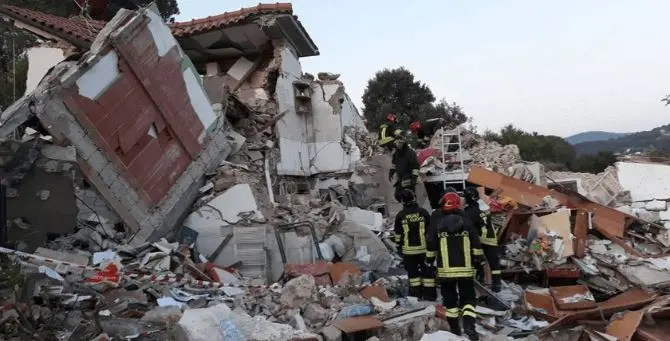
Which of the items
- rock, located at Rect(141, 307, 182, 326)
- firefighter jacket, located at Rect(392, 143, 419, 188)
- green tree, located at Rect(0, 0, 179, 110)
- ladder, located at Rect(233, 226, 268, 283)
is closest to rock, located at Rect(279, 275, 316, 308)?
rock, located at Rect(141, 307, 182, 326)

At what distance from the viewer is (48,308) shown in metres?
4.93

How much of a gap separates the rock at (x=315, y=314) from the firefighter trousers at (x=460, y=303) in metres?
1.26

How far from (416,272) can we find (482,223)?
1329 mm

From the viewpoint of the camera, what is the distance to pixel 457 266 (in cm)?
595

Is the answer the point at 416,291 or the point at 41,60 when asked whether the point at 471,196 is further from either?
the point at 41,60

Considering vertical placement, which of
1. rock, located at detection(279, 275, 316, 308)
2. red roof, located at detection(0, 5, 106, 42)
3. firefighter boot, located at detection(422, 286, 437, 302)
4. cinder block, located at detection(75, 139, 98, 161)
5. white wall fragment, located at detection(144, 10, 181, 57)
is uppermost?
red roof, located at detection(0, 5, 106, 42)

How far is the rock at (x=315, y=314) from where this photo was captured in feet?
18.9

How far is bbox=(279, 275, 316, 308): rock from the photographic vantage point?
19.5 ft

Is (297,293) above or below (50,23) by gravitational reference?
below

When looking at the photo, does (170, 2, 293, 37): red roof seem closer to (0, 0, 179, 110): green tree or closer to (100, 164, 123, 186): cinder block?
(0, 0, 179, 110): green tree

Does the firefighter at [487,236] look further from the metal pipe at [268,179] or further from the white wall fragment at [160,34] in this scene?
the white wall fragment at [160,34]

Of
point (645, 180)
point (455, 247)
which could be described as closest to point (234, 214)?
point (455, 247)

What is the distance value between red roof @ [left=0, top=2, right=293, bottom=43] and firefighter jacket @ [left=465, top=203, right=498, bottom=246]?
209 inches

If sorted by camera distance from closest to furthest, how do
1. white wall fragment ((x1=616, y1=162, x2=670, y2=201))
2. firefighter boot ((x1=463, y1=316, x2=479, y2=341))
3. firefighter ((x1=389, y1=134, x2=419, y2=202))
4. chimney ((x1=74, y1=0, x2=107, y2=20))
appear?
1. firefighter boot ((x1=463, y1=316, x2=479, y2=341))
2. firefighter ((x1=389, y1=134, x2=419, y2=202))
3. chimney ((x1=74, y1=0, x2=107, y2=20))
4. white wall fragment ((x1=616, y1=162, x2=670, y2=201))
